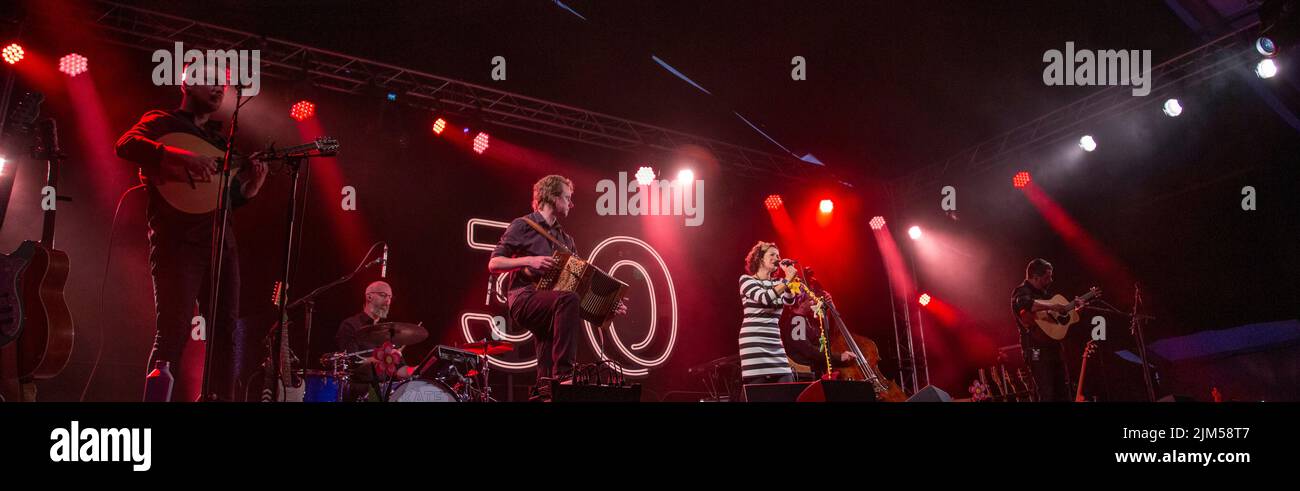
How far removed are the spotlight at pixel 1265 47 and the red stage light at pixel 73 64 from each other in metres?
13.1

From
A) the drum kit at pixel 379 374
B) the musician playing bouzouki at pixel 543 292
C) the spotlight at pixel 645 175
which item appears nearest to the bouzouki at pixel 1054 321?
the musician playing bouzouki at pixel 543 292

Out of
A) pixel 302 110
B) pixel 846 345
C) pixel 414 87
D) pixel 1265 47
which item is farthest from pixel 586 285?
pixel 1265 47

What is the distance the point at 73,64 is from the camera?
7.75 m

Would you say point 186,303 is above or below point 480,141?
below

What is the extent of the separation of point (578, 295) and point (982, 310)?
10196mm

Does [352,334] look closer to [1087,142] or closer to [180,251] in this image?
[180,251]

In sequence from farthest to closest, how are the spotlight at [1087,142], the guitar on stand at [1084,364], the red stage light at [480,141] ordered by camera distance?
the spotlight at [1087,142]
the red stage light at [480,141]
the guitar on stand at [1084,364]

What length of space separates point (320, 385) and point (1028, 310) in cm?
764

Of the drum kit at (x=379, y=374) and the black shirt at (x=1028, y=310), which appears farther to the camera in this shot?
the black shirt at (x=1028, y=310)

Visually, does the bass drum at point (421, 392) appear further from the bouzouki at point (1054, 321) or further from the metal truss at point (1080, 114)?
the metal truss at point (1080, 114)

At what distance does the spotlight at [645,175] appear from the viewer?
11.5 m
